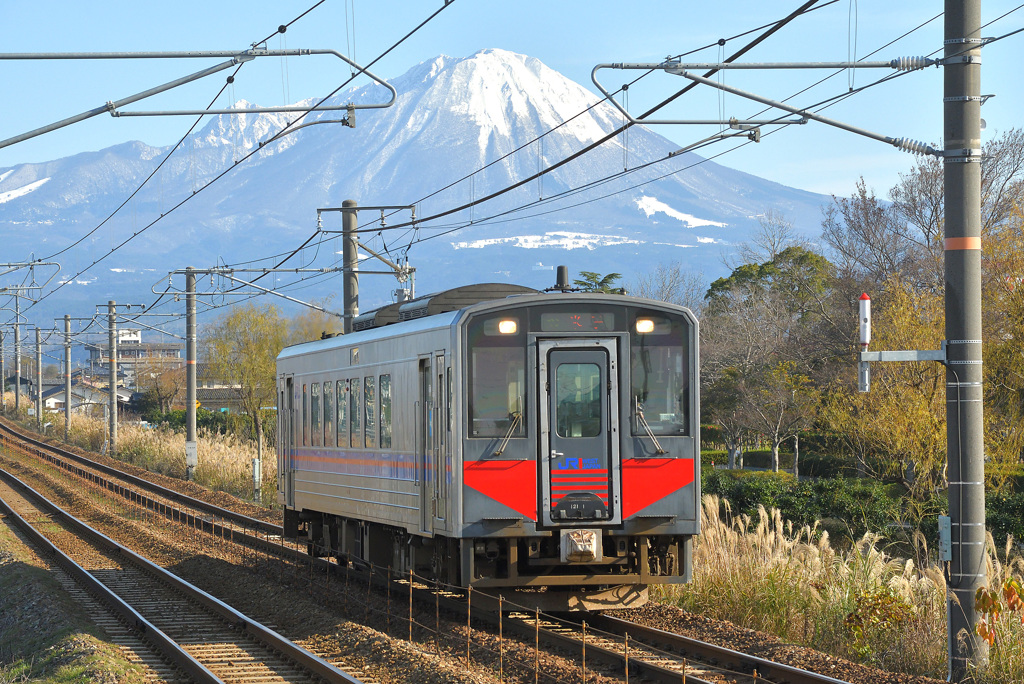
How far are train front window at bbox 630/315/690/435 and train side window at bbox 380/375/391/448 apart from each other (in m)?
3.24

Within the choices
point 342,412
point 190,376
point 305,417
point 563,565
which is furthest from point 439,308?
point 190,376

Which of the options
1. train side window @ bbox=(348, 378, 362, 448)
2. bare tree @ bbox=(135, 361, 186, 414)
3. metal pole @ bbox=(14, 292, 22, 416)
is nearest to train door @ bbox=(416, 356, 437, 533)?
train side window @ bbox=(348, 378, 362, 448)

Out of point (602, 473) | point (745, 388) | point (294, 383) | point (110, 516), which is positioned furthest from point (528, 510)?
point (745, 388)

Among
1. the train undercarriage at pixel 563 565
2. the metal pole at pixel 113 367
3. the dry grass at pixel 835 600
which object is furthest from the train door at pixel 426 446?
the metal pole at pixel 113 367

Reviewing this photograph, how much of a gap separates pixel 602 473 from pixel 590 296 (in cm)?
171

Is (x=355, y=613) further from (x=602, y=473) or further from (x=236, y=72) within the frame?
(x=236, y=72)

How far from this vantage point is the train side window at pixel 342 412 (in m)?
15.6

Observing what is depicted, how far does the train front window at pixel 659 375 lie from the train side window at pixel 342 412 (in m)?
4.93

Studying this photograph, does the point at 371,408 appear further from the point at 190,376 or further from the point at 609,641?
the point at 190,376

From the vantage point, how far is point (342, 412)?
1583 cm

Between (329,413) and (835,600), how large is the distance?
7180mm

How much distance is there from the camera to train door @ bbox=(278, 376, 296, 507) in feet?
61.2

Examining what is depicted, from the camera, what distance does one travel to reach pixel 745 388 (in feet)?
139

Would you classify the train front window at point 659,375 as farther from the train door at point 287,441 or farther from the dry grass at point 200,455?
the dry grass at point 200,455
